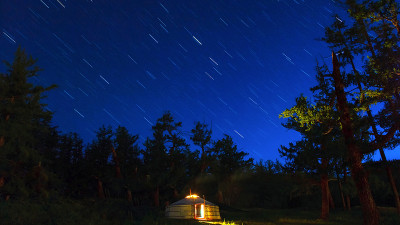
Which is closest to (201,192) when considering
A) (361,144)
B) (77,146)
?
(77,146)

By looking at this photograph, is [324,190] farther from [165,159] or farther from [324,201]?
[165,159]

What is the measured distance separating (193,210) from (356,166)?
65.4 ft

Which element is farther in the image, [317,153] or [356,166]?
[317,153]

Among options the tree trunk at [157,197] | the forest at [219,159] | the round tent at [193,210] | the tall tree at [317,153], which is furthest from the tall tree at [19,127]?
the tall tree at [317,153]

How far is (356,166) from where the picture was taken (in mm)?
14164

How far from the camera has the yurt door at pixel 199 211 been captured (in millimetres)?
31011

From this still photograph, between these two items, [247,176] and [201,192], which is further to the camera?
[247,176]

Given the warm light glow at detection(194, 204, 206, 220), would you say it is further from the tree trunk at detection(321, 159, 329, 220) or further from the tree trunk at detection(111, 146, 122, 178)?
the tree trunk at detection(111, 146, 122, 178)

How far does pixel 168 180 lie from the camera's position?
139ft

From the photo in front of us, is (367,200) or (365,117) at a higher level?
(365,117)

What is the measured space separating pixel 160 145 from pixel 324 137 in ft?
74.4

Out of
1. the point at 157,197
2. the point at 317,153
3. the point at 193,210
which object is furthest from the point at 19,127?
the point at 317,153

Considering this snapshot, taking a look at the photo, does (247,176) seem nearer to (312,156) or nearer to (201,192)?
(201,192)

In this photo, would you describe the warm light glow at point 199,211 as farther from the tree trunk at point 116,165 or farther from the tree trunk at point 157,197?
the tree trunk at point 116,165
